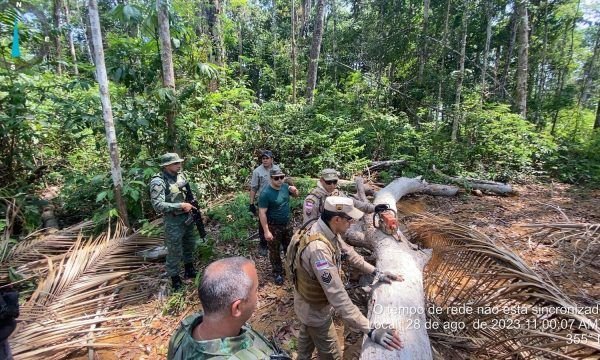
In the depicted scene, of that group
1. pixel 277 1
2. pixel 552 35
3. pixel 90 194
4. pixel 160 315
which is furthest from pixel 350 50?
pixel 160 315

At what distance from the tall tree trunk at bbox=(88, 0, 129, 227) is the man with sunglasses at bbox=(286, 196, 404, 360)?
12.4ft

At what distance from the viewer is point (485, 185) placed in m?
8.37

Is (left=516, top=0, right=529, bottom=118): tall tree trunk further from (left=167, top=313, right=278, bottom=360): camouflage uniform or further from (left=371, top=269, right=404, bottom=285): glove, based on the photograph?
(left=167, top=313, right=278, bottom=360): camouflage uniform

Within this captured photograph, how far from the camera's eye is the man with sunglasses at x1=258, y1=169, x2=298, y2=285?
450cm

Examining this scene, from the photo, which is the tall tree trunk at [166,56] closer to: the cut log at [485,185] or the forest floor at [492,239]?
the forest floor at [492,239]

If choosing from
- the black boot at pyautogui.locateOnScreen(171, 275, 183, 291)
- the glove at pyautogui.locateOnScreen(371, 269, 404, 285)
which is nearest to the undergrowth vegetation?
the black boot at pyautogui.locateOnScreen(171, 275, 183, 291)

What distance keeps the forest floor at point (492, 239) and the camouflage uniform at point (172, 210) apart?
0.51 m

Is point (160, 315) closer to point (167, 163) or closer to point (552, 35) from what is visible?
point (167, 163)

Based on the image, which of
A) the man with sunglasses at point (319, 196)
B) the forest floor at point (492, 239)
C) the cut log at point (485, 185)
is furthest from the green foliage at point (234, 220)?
the cut log at point (485, 185)

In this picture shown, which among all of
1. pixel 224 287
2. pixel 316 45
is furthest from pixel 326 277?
pixel 316 45

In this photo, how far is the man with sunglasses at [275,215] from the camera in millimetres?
4500

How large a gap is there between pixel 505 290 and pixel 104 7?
3132 centimetres

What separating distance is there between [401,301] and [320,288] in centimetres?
76

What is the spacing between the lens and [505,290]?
7.72 ft
